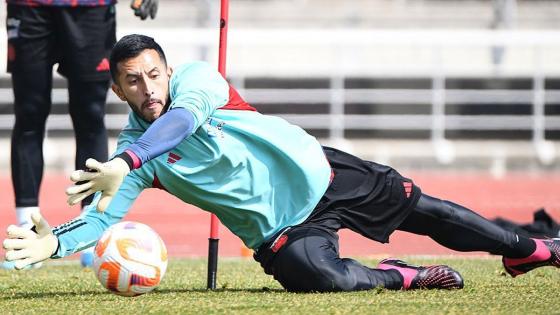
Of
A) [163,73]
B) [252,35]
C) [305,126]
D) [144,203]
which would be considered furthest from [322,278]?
[305,126]

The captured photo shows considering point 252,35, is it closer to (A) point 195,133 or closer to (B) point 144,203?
(B) point 144,203

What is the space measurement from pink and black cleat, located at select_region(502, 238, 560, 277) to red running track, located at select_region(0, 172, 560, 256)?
3188mm

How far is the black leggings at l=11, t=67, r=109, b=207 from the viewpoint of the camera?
7.57m

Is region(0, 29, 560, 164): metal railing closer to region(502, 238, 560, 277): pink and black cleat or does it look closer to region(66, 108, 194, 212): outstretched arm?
region(502, 238, 560, 277): pink and black cleat

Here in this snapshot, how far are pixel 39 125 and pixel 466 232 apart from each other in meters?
2.87

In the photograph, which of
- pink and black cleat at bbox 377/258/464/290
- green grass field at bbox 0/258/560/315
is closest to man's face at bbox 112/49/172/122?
green grass field at bbox 0/258/560/315

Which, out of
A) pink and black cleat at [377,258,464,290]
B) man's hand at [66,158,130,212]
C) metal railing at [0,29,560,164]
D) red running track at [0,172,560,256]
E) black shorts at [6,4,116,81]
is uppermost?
black shorts at [6,4,116,81]

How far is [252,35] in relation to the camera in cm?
1630

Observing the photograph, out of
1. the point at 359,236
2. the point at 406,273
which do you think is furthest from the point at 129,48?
the point at 359,236

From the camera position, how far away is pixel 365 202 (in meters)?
6.07

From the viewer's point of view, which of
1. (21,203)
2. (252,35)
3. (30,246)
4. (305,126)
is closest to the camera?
(30,246)

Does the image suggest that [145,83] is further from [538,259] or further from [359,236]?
[359,236]

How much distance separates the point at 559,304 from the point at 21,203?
11.9 feet

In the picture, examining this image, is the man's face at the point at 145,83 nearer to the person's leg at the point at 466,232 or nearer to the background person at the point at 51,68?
the person's leg at the point at 466,232
